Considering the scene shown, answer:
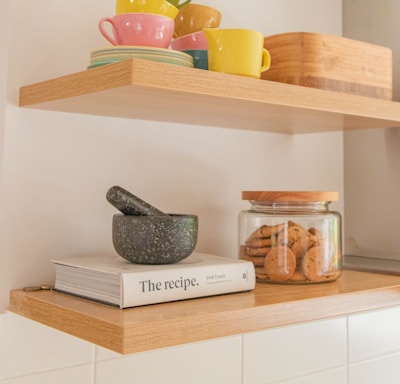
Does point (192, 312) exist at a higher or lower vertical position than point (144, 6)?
lower

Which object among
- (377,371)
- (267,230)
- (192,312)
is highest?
(267,230)

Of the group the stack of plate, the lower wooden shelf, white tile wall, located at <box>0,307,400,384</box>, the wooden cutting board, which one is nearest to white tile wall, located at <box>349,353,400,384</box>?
white tile wall, located at <box>0,307,400,384</box>

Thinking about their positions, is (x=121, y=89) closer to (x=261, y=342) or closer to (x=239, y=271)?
(x=239, y=271)

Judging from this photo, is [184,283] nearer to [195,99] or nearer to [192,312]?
[192,312]

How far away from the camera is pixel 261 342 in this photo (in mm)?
1228

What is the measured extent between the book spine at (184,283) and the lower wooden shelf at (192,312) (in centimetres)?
1

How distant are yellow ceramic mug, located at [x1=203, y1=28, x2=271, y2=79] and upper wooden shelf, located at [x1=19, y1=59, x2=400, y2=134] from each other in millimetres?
37

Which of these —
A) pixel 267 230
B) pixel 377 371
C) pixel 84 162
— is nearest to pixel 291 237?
pixel 267 230

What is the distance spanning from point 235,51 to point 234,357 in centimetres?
61

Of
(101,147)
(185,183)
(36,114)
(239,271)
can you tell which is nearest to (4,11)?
(36,114)

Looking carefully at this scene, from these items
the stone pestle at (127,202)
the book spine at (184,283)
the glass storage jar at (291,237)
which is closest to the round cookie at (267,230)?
the glass storage jar at (291,237)

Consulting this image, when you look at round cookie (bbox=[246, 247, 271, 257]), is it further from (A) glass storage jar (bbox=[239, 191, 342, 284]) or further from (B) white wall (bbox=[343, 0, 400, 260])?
(B) white wall (bbox=[343, 0, 400, 260])

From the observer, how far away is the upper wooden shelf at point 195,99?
78 cm

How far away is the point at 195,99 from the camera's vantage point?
2.86 feet
